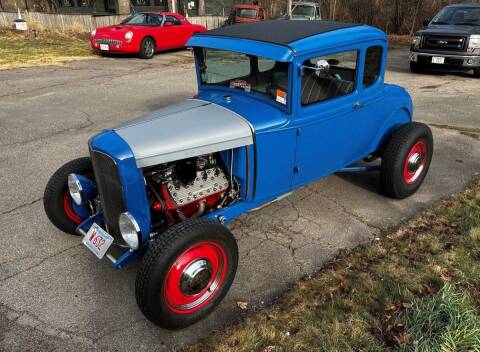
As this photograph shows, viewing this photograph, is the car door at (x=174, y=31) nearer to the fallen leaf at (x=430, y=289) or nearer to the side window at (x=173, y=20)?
the side window at (x=173, y=20)

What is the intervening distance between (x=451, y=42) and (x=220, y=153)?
9844 mm

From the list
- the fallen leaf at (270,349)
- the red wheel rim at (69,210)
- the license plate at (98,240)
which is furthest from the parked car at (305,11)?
the fallen leaf at (270,349)

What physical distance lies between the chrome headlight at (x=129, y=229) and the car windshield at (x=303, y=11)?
15.6m

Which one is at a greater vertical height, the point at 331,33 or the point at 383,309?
the point at 331,33

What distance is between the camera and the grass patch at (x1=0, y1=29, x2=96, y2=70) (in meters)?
12.1

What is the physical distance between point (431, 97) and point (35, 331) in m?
9.04

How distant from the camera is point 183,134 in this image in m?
3.12

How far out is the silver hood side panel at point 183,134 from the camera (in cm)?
295

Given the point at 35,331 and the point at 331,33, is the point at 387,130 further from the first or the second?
the point at 35,331

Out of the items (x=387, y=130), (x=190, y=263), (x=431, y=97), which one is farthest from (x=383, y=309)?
(x=431, y=97)

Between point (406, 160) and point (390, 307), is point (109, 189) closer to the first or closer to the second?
point (390, 307)

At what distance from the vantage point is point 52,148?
6.02 meters

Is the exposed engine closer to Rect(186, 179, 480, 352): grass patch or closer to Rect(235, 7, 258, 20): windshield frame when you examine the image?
Rect(186, 179, 480, 352): grass patch

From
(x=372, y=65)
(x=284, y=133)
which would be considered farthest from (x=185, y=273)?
(x=372, y=65)
